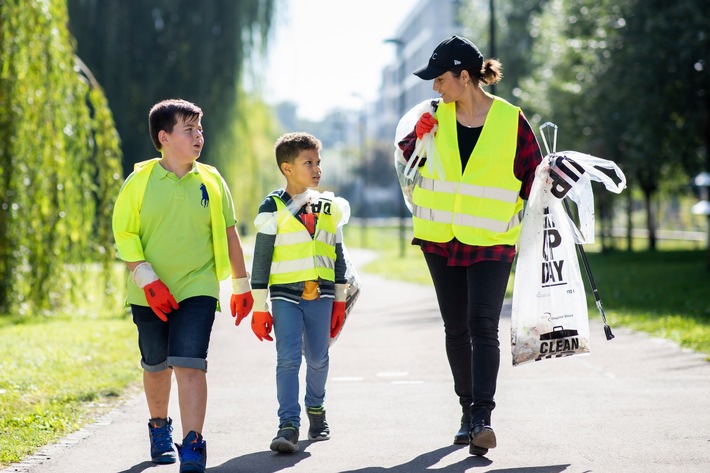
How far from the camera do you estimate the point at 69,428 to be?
652cm

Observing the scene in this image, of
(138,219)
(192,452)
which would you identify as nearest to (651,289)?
(138,219)

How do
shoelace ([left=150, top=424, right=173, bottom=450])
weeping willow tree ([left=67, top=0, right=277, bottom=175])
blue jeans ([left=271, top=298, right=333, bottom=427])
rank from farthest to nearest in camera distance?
weeping willow tree ([left=67, top=0, right=277, bottom=175]), blue jeans ([left=271, top=298, right=333, bottom=427]), shoelace ([left=150, top=424, right=173, bottom=450])

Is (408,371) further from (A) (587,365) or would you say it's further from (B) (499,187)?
(B) (499,187)

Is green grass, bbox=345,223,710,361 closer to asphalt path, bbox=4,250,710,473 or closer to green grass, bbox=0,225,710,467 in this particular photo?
green grass, bbox=0,225,710,467

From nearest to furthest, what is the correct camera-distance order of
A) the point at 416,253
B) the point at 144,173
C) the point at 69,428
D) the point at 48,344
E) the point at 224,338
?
the point at 144,173 → the point at 69,428 → the point at 48,344 → the point at 224,338 → the point at 416,253

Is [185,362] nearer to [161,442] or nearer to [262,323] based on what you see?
[161,442]

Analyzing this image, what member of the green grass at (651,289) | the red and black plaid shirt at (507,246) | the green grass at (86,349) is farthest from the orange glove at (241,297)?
the green grass at (651,289)

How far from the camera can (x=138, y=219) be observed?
214 inches

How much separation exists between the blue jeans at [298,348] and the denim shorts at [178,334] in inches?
24.5

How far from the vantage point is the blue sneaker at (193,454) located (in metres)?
5.12

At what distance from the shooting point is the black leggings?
561cm

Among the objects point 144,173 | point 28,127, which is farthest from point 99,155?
point 144,173

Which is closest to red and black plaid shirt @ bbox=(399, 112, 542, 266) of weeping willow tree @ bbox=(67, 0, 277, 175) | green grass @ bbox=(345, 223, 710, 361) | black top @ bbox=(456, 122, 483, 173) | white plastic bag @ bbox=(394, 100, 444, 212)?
black top @ bbox=(456, 122, 483, 173)

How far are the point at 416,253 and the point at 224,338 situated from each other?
1043 inches
